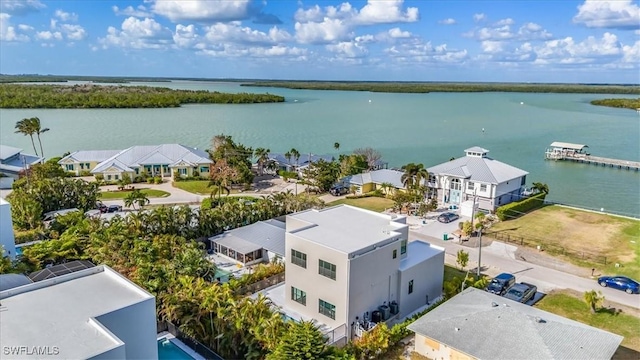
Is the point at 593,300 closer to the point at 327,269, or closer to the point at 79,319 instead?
the point at 327,269

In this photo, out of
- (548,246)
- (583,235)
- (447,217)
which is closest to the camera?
(548,246)

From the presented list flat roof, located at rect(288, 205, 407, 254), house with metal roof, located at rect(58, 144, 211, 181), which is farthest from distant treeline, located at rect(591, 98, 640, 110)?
flat roof, located at rect(288, 205, 407, 254)

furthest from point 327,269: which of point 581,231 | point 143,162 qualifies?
point 143,162

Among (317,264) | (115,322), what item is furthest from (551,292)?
(115,322)

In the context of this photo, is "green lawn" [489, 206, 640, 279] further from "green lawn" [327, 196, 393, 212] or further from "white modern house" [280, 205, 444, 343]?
"white modern house" [280, 205, 444, 343]

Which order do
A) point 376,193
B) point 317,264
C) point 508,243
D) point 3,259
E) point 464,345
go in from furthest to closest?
point 376,193 < point 508,243 < point 3,259 < point 317,264 < point 464,345

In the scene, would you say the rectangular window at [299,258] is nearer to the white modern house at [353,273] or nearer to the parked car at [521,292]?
the white modern house at [353,273]

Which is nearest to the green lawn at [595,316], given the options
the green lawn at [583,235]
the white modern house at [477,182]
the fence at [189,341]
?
the green lawn at [583,235]

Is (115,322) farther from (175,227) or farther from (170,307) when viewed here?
(175,227)
